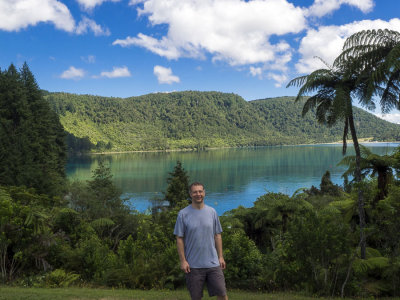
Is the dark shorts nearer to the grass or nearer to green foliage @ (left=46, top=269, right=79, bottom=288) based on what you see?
the grass

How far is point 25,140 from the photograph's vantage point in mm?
26188

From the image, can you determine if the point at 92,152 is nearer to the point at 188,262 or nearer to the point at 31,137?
the point at 31,137

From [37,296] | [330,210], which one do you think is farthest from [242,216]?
[37,296]

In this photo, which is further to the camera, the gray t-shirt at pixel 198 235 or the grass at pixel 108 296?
the grass at pixel 108 296

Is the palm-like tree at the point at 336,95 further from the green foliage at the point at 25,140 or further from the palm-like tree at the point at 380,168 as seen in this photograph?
the green foliage at the point at 25,140

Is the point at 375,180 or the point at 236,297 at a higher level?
the point at 375,180

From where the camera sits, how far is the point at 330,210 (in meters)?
8.85

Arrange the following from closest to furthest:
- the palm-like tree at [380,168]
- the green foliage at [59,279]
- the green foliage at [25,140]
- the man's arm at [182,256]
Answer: the man's arm at [182,256], the green foliage at [59,279], the palm-like tree at [380,168], the green foliage at [25,140]

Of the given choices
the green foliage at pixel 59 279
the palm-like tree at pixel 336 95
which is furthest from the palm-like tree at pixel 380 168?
the green foliage at pixel 59 279

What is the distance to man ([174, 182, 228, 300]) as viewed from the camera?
10.9 ft

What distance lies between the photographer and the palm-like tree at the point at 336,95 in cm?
667

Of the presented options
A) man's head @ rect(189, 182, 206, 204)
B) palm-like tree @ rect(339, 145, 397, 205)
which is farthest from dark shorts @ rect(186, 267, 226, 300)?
palm-like tree @ rect(339, 145, 397, 205)

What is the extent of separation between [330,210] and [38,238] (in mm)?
7523

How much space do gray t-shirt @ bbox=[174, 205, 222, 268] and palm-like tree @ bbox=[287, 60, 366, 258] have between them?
453cm
